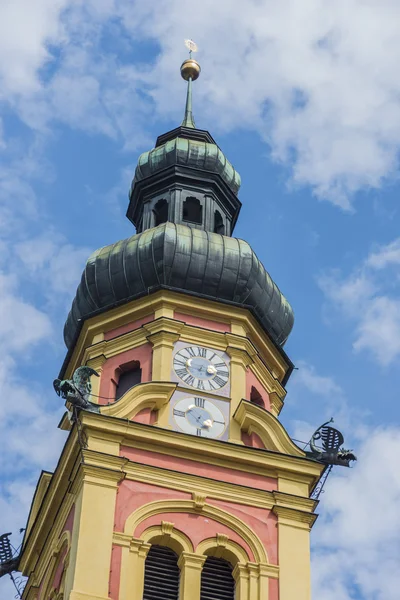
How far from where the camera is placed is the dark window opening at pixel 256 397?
36.0m

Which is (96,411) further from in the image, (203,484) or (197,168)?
(197,168)

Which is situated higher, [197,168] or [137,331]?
[197,168]

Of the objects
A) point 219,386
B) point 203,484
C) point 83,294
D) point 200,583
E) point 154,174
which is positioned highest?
point 154,174

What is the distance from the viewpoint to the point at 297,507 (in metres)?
32.9

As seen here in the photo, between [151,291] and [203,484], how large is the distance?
4931 mm

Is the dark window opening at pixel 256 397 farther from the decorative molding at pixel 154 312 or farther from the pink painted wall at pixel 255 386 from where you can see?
the decorative molding at pixel 154 312

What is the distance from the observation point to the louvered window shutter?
103 feet

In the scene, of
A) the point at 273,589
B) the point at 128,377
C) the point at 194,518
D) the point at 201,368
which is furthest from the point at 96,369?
the point at 273,589

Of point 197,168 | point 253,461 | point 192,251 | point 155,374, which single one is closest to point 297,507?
point 253,461

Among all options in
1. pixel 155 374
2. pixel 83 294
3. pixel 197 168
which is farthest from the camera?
pixel 197 168

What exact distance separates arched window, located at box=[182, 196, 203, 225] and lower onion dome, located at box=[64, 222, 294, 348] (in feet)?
6.17

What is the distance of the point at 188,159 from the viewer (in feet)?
132

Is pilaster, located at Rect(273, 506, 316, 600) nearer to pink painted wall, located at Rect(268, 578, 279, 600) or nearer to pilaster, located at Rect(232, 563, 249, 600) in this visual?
pink painted wall, located at Rect(268, 578, 279, 600)

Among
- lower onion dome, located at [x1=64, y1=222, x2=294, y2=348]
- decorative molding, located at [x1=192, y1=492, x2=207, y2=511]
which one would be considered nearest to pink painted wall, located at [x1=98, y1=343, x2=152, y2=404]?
lower onion dome, located at [x1=64, y1=222, x2=294, y2=348]
